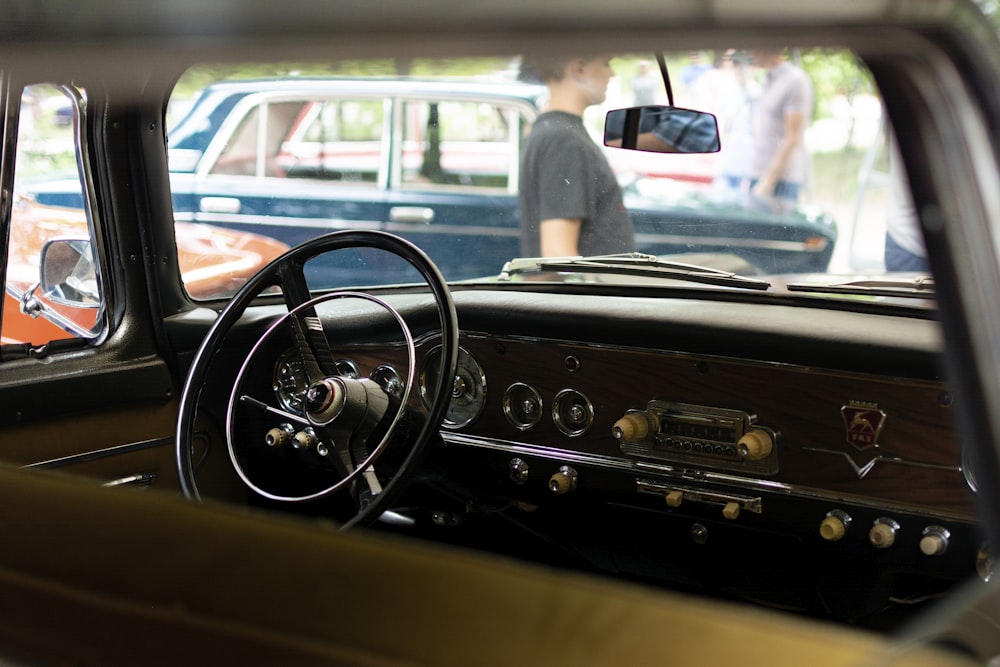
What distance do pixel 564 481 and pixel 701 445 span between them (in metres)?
0.38

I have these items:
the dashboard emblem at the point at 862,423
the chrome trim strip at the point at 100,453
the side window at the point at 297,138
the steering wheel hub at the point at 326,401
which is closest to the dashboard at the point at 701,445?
the dashboard emblem at the point at 862,423

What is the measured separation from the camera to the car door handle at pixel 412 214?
13.0ft

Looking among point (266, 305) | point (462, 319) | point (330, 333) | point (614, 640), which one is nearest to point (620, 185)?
point (462, 319)

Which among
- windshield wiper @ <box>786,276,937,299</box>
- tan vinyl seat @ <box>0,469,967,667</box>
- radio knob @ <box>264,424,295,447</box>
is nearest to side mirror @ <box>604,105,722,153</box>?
windshield wiper @ <box>786,276,937,299</box>

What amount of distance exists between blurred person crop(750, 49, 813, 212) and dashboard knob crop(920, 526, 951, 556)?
1189mm

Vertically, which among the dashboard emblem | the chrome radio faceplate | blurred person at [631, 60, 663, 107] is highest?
blurred person at [631, 60, 663, 107]

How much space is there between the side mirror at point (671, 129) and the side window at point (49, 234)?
4.51 feet

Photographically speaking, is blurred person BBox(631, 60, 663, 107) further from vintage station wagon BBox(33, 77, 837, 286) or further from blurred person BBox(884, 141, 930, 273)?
blurred person BBox(884, 141, 930, 273)

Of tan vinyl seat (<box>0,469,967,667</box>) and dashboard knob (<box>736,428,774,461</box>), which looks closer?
tan vinyl seat (<box>0,469,967,667</box>)

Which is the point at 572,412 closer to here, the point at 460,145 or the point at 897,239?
the point at 897,239

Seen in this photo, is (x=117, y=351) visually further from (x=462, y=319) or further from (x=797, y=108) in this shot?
(x=797, y=108)

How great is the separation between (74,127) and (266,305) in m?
0.70

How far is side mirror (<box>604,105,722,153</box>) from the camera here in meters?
2.43

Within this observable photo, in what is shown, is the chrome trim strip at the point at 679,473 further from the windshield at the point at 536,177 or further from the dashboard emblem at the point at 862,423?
the windshield at the point at 536,177
